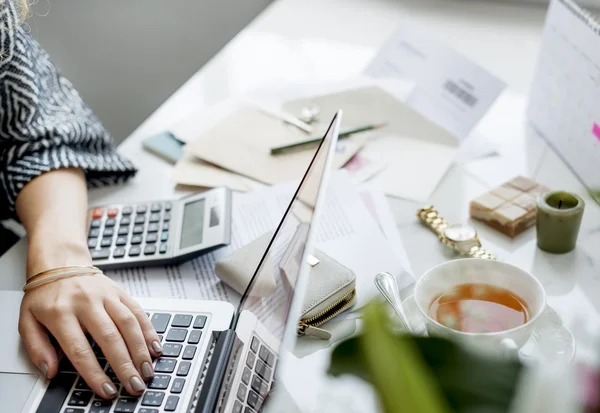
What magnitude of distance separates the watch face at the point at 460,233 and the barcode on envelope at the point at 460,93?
0.24m

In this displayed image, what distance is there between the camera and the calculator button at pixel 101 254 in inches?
28.8

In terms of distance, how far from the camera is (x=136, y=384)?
0.56m

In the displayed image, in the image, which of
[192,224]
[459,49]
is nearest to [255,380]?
[192,224]

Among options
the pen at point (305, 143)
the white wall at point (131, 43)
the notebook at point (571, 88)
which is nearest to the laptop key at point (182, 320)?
the pen at point (305, 143)

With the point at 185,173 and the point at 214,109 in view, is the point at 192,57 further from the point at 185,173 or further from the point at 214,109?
the point at 185,173

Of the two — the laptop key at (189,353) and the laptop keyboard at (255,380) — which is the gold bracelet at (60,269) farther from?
the laptop keyboard at (255,380)

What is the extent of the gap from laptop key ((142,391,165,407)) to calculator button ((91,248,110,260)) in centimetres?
22

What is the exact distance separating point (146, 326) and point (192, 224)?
17 centimetres

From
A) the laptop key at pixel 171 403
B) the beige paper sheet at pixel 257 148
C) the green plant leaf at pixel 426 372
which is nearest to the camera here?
the green plant leaf at pixel 426 372

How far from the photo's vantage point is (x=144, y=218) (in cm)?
78

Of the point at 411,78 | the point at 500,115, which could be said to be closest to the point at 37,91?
the point at 411,78

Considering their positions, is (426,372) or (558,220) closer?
(426,372)

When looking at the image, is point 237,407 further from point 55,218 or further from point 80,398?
point 55,218

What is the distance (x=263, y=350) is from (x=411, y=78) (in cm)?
63
